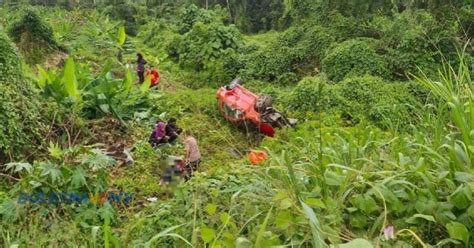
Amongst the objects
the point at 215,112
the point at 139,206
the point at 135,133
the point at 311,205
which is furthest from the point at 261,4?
the point at 311,205

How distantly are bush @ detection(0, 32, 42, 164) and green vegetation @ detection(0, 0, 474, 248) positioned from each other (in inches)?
0.7

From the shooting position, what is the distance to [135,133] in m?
6.05

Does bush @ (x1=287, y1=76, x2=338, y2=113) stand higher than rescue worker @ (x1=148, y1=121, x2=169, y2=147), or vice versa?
rescue worker @ (x1=148, y1=121, x2=169, y2=147)

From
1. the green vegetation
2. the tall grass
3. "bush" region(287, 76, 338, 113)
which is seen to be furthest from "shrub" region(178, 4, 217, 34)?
the tall grass

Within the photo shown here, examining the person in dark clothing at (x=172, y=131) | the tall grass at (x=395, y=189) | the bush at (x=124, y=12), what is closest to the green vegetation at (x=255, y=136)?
the tall grass at (x=395, y=189)

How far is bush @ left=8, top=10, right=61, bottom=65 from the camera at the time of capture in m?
9.66

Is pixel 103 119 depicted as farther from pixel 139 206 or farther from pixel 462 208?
pixel 462 208

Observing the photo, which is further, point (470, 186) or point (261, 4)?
point (261, 4)

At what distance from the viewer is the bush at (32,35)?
9.66 m

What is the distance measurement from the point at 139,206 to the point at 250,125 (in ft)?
9.00

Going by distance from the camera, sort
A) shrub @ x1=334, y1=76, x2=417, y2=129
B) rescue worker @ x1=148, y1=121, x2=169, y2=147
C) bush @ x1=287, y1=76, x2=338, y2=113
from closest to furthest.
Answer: rescue worker @ x1=148, y1=121, x2=169, y2=147
shrub @ x1=334, y1=76, x2=417, y2=129
bush @ x1=287, y1=76, x2=338, y2=113

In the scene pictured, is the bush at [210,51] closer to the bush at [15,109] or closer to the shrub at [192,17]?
the shrub at [192,17]

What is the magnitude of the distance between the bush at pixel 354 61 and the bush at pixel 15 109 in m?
5.66

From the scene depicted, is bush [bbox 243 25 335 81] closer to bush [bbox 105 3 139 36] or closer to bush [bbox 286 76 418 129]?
bush [bbox 286 76 418 129]
